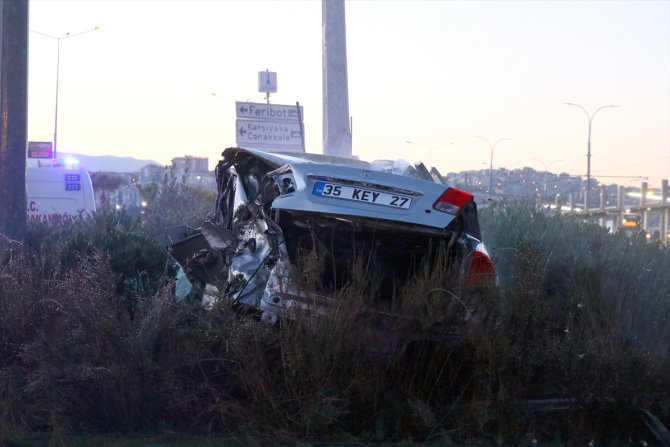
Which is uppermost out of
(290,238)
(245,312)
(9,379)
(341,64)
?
(341,64)

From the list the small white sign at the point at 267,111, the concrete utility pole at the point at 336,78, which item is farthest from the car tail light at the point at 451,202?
the small white sign at the point at 267,111

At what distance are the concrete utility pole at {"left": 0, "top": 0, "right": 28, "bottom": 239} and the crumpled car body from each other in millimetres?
4918

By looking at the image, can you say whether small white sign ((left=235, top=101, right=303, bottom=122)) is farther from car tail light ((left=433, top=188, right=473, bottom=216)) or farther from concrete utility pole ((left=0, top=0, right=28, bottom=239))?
car tail light ((left=433, top=188, right=473, bottom=216))

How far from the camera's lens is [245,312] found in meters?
6.76

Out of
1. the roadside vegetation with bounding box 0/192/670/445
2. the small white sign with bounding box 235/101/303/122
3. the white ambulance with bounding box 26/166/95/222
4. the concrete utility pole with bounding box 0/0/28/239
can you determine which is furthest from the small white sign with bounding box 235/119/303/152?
the roadside vegetation with bounding box 0/192/670/445

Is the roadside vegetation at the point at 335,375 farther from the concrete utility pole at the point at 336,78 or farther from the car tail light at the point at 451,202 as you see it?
the concrete utility pole at the point at 336,78

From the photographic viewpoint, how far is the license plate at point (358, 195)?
21.9 feet

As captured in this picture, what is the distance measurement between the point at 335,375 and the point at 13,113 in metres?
6.78

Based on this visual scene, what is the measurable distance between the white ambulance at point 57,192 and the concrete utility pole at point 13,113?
19.9ft

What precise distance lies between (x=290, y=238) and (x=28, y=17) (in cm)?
602

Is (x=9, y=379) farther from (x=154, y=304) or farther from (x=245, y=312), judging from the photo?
(x=245, y=312)

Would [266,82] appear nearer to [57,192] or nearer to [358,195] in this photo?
[57,192]

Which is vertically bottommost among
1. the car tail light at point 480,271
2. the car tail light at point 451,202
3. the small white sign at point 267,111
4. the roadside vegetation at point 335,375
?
the roadside vegetation at point 335,375

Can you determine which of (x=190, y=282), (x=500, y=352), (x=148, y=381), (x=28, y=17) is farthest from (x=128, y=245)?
(x=500, y=352)
